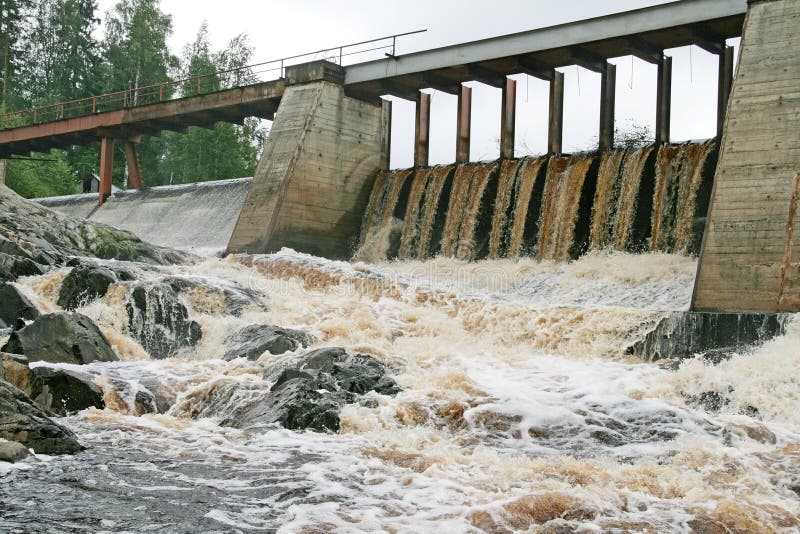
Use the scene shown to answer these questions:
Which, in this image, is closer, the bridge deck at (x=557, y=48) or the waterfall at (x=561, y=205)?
the bridge deck at (x=557, y=48)

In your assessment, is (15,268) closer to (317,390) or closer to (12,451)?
(317,390)

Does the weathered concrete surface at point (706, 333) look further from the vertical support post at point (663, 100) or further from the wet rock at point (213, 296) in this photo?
the vertical support post at point (663, 100)

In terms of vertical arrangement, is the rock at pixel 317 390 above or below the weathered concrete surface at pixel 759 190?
below

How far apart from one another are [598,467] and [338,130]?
1795 cm

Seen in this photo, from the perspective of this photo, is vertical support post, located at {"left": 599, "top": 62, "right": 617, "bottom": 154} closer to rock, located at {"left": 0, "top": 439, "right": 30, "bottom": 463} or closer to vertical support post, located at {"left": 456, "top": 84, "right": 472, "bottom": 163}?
vertical support post, located at {"left": 456, "top": 84, "right": 472, "bottom": 163}

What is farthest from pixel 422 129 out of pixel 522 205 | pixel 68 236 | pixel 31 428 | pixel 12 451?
pixel 12 451

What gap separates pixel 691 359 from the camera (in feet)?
38.4

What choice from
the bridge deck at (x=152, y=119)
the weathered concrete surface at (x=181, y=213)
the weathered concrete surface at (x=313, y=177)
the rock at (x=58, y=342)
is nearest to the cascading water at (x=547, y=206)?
the weathered concrete surface at (x=313, y=177)

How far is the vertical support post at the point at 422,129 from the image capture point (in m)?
24.6

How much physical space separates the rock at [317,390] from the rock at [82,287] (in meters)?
4.93

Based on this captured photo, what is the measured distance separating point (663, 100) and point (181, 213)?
16.5m

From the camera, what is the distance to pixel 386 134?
1011 inches

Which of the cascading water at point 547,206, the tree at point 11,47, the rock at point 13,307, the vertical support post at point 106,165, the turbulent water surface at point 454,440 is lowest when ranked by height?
the turbulent water surface at point 454,440

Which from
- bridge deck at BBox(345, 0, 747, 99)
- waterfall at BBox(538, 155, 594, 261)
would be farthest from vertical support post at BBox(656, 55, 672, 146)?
waterfall at BBox(538, 155, 594, 261)
